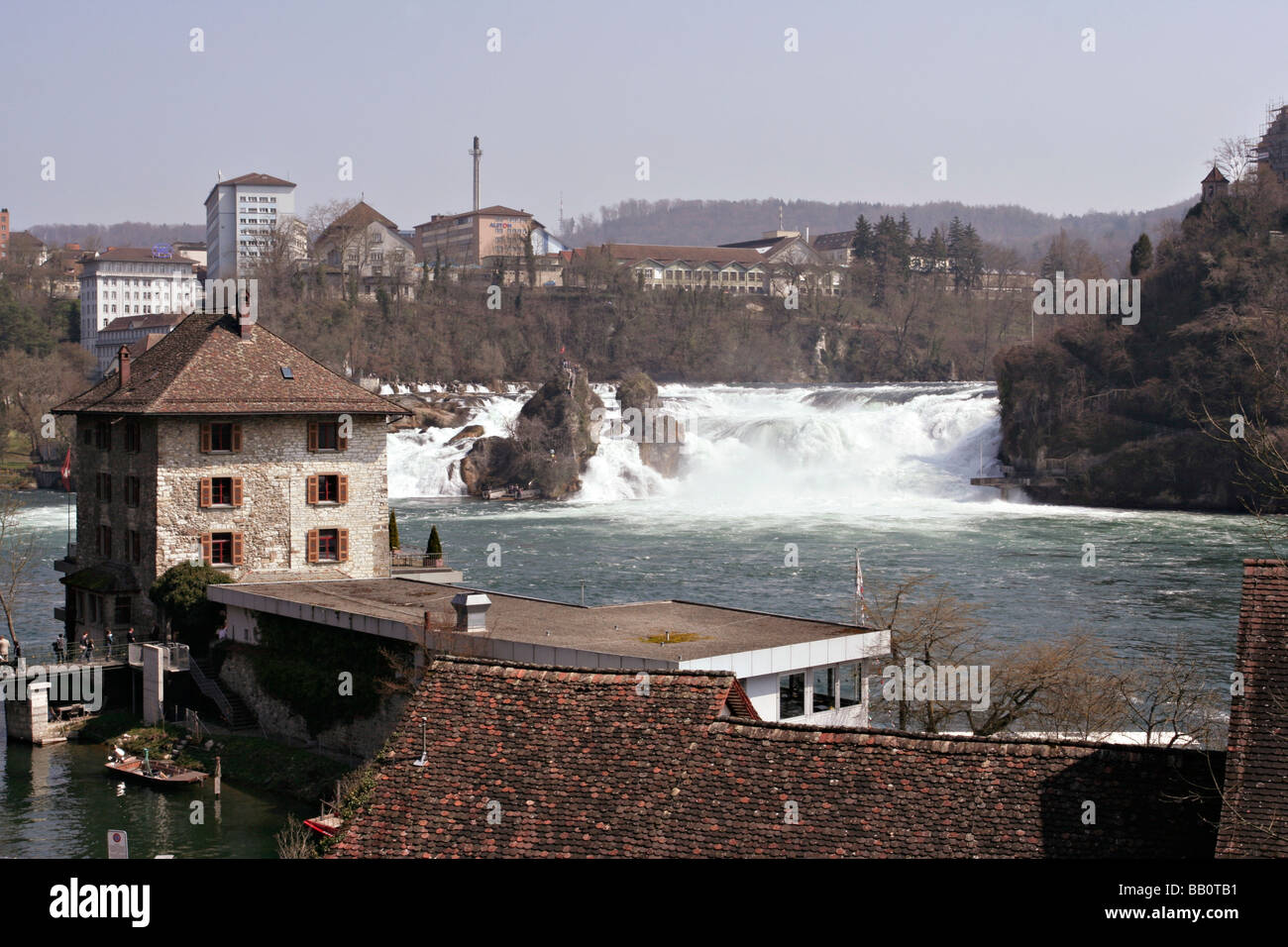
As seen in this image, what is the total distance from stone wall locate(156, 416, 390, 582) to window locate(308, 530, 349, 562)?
0.42 ft

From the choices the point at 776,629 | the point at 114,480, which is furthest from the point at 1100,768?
the point at 114,480

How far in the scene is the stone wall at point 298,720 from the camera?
2900 cm

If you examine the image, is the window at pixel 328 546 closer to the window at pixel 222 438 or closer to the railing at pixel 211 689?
the window at pixel 222 438

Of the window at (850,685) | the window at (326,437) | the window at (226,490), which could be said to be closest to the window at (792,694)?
the window at (850,685)

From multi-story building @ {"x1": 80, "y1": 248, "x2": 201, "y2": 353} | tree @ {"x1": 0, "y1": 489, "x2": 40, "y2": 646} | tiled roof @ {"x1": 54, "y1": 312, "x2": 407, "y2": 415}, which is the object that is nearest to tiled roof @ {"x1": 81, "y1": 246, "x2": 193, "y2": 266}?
multi-story building @ {"x1": 80, "y1": 248, "x2": 201, "y2": 353}

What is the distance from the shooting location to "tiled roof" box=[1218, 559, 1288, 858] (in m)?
11.8

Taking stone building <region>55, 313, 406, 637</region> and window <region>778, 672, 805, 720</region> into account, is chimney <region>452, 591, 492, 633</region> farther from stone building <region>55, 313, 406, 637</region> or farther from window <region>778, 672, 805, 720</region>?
stone building <region>55, 313, 406, 637</region>

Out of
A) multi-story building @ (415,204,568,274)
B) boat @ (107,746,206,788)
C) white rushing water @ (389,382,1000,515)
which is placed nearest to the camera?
boat @ (107,746,206,788)

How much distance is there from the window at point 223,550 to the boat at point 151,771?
6.01m

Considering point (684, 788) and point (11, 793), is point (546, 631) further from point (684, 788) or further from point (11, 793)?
point (684, 788)

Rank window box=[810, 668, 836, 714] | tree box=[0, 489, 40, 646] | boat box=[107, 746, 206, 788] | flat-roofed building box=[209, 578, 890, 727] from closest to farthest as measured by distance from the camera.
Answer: flat-roofed building box=[209, 578, 890, 727] < window box=[810, 668, 836, 714] < boat box=[107, 746, 206, 788] < tree box=[0, 489, 40, 646]

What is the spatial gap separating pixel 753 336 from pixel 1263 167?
5793cm

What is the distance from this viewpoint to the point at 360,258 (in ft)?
493

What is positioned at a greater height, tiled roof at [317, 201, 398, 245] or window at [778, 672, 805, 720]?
tiled roof at [317, 201, 398, 245]
